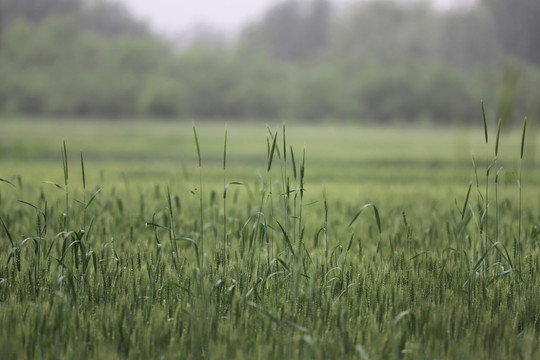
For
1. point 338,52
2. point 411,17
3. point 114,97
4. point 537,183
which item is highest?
point 411,17

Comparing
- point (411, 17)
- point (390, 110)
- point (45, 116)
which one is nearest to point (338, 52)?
point (411, 17)

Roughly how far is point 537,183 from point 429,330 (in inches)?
272

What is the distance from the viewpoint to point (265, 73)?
5031cm

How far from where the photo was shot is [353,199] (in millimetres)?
5074

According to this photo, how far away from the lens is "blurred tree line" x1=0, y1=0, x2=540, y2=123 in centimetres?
4347

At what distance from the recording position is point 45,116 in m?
42.3

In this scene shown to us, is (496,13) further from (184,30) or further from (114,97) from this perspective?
(184,30)

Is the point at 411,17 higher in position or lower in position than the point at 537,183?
higher

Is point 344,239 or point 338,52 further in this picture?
point 338,52

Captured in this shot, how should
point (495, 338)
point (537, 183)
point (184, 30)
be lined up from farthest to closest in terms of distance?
point (184, 30) → point (537, 183) → point (495, 338)

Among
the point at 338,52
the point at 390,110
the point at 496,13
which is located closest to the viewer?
the point at 496,13

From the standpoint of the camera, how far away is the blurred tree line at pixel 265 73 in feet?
143

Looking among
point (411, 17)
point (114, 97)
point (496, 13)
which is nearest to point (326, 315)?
point (496, 13)

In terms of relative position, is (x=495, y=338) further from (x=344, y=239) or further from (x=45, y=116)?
(x=45, y=116)
